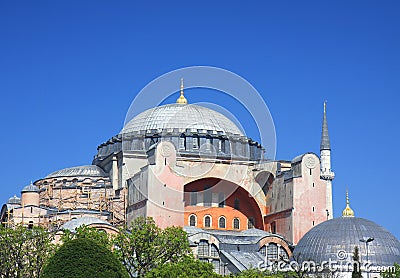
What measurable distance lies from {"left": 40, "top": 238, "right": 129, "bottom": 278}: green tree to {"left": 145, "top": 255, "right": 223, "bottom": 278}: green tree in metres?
6.18

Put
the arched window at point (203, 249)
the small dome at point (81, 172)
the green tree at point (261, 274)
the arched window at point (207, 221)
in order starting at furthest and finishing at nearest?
the small dome at point (81, 172) → the arched window at point (207, 221) → the arched window at point (203, 249) → the green tree at point (261, 274)

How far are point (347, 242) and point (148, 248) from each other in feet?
48.5

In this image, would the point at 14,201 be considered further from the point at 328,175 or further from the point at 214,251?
the point at 328,175

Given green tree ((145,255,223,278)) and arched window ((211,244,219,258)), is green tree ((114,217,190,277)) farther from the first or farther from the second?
arched window ((211,244,219,258))

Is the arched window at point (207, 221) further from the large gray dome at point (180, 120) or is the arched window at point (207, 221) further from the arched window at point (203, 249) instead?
the large gray dome at point (180, 120)

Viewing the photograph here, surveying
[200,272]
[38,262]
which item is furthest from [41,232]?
[200,272]

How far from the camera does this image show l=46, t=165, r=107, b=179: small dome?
6470cm

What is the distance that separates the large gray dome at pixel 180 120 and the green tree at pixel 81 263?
3054cm

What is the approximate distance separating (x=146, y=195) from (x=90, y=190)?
736cm

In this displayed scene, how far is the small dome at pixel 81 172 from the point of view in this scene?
64.7 meters

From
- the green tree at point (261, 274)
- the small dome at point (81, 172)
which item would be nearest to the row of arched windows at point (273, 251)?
the green tree at point (261, 274)

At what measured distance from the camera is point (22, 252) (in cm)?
4475

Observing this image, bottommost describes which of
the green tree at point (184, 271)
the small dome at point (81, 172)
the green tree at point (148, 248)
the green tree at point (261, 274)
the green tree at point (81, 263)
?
the green tree at point (81, 263)

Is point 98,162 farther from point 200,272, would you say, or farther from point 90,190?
point 200,272
